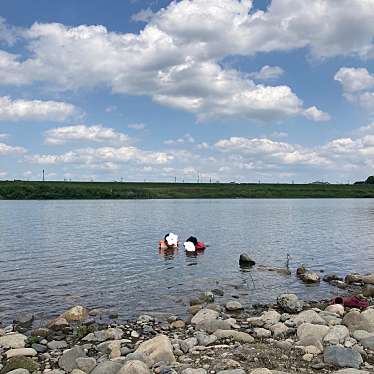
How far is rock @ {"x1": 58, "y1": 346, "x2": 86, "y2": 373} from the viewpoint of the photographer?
12742mm

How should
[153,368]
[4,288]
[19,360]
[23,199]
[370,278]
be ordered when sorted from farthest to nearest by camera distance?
[23,199] → [370,278] → [4,288] → [19,360] → [153,368]

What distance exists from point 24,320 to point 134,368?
875 centimetres

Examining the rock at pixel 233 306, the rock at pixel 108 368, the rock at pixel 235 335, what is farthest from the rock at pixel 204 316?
the rock at pixel 108 368

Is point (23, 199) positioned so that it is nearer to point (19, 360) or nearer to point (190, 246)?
point (190, 246)

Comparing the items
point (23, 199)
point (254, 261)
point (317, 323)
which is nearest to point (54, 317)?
point (317, 323)

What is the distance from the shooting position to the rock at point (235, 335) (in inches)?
558

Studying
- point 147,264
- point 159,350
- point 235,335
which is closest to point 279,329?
point 235,335

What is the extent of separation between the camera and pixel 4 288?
24.3m

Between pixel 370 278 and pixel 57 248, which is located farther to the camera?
pixel 57 248

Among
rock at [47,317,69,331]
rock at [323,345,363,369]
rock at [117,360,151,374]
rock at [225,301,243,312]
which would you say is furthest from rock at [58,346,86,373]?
rock at [225,301,243,312]

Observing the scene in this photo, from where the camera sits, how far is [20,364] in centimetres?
1284

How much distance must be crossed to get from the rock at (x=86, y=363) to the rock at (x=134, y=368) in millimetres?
1562

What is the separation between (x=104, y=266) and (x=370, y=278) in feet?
54.2

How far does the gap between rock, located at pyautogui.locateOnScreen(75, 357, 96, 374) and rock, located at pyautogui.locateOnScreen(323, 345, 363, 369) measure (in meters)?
6.25
